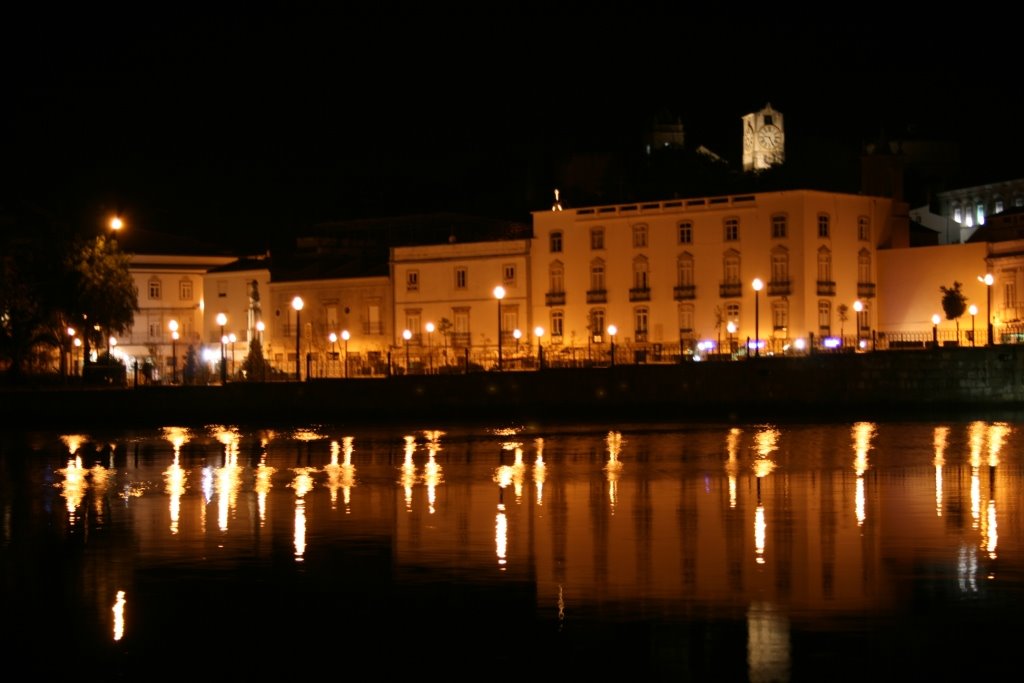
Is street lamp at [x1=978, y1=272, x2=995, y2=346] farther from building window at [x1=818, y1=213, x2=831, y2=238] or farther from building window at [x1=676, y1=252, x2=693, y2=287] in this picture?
building window at [x1=676, y1=252, x2=693, y2=287]

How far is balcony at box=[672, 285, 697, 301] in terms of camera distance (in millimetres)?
74750

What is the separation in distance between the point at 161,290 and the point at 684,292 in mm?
37677

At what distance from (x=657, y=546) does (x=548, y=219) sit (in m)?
59.5

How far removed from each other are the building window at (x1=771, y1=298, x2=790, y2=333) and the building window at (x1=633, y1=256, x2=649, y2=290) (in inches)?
276

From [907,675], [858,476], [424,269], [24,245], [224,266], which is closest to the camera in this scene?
[907,675]

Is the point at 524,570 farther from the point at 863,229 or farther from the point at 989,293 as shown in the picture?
the point at 863,229

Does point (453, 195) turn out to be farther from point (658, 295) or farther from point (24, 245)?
point (24, 245)

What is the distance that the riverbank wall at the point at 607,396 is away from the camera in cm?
5597

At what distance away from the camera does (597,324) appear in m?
77.2

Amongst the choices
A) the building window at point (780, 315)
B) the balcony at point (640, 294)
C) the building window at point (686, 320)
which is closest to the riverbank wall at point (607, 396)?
the building window at point (780, 315)

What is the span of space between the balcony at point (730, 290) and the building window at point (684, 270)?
67.8 inches

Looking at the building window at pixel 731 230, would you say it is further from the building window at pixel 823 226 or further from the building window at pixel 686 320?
the building window at pixel 823 226

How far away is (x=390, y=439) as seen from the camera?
1804 inches

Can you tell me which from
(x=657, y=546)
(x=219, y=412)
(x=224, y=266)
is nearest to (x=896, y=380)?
(x=219, y=412)
